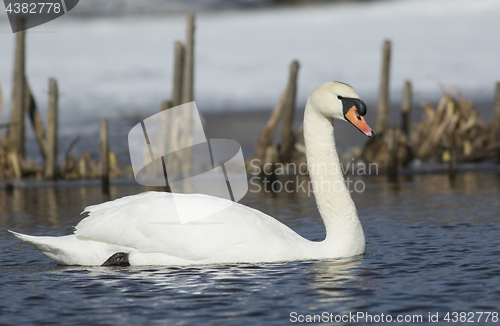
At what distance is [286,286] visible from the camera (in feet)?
20.3

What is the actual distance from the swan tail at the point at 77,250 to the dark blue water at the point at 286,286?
0.40ft

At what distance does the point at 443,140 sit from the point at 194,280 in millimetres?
14133

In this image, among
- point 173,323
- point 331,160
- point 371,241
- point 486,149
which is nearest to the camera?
point 173,323

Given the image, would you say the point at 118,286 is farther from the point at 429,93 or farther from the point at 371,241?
the point at 429,93

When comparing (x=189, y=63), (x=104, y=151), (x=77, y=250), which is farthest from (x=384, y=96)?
(x=77, y=250)

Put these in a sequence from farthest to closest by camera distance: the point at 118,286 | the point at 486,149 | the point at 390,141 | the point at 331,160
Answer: the point at 486,149, the point at 390,141, the point at 331,160, the point at 118,286

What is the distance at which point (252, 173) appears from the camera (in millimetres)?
18109

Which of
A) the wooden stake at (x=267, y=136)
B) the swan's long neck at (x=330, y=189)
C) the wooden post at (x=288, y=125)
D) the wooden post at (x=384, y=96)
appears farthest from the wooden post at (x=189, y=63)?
the swan's long neck at (x=330, y=189)

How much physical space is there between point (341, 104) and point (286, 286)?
1.86 metres

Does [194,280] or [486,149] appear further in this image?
[486,149]

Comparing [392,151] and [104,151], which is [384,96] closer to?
[392,151]

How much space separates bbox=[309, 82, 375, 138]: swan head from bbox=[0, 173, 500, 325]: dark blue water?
1.31 meters

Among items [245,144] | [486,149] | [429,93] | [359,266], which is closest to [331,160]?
[359,266]

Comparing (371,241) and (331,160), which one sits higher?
(331,160)
